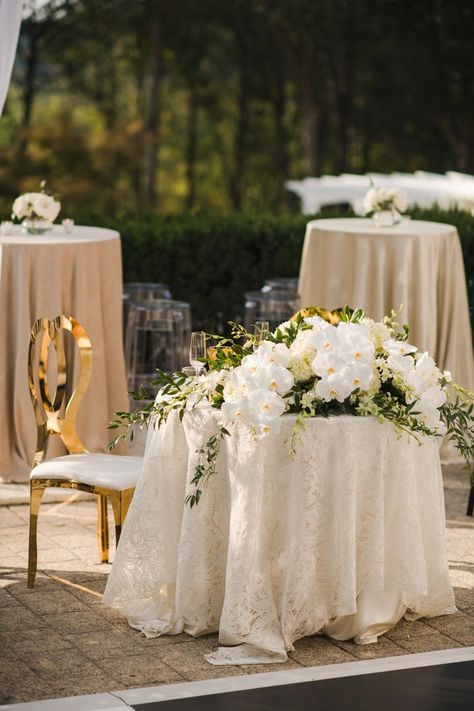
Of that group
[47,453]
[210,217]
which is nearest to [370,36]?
[210,217]

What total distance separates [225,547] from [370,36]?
25.3m

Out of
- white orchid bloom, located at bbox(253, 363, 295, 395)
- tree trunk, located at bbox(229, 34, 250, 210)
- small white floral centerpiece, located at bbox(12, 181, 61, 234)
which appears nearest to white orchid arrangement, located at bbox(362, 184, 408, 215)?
small white floral centerpiece, located at bbox(12, 181, 61, 234)

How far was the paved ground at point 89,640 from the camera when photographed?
425 cm

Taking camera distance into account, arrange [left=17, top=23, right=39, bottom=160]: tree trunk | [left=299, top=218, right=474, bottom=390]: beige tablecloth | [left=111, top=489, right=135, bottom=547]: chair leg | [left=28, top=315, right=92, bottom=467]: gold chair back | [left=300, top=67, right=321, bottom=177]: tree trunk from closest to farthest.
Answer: [left=111, top=489, right=135, bottom=547]: chair leg → [left=28, top=315, right=92, bottom=467]: gold chair back → [left=299, top=218, right=474, bottom=390]: beige tablecloth → [left=17, top=23, right=39, bottom=160]: tree trunk → [left=300, top=67, right=321, bottom=177]: tree trunk

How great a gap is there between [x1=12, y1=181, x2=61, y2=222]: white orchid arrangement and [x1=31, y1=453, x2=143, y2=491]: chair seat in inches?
89.2

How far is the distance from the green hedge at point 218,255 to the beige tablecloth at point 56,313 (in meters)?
1.60

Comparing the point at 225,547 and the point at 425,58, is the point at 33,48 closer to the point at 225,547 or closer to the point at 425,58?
the point at 425,58

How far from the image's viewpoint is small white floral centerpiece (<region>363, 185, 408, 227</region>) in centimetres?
788

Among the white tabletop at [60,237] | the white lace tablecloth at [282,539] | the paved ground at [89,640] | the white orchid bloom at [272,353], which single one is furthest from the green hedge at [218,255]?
the white orchid bloom at [272,353]

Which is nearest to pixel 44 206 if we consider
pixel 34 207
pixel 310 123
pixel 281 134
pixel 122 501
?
pixel 34 207

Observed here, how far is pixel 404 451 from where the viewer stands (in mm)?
4582

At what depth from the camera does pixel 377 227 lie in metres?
7.86

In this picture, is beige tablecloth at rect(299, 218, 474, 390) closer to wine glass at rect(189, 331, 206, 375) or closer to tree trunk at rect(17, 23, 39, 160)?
wine glass at rect(189, 331, 206, 375)

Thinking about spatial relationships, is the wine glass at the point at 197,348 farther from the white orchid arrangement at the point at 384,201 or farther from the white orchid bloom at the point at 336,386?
the white orchid arrangement at the point at 384,201
